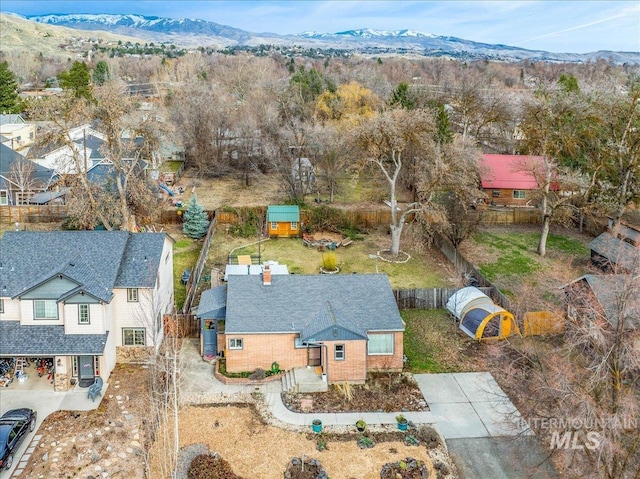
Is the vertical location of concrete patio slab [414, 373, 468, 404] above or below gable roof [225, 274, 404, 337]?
below

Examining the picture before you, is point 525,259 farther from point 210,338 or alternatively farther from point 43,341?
point 43,341

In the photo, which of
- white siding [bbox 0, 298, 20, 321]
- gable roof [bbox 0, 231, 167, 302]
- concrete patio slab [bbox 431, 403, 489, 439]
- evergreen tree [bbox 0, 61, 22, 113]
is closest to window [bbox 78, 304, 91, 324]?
gable roof [bbox 0, 231, 167, 302]

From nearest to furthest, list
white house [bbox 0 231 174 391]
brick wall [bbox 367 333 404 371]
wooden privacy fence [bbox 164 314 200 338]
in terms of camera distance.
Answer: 1. white house [bbox 0 231 174 391]
2. brick wall [bbox 367 333 404 371]
3. wooden privacy fence [bbox 164 314 200 338]

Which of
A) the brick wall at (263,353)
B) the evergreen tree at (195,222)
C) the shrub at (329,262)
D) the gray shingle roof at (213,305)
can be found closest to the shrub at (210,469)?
the brick wall at (263,353)

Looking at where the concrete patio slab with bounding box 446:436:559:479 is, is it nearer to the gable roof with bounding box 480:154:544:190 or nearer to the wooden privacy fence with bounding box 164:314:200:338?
the wooden privacy fence with bounding box 164:314:200:338

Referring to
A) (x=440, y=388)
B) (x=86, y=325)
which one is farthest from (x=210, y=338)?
(x=440, y=388)
